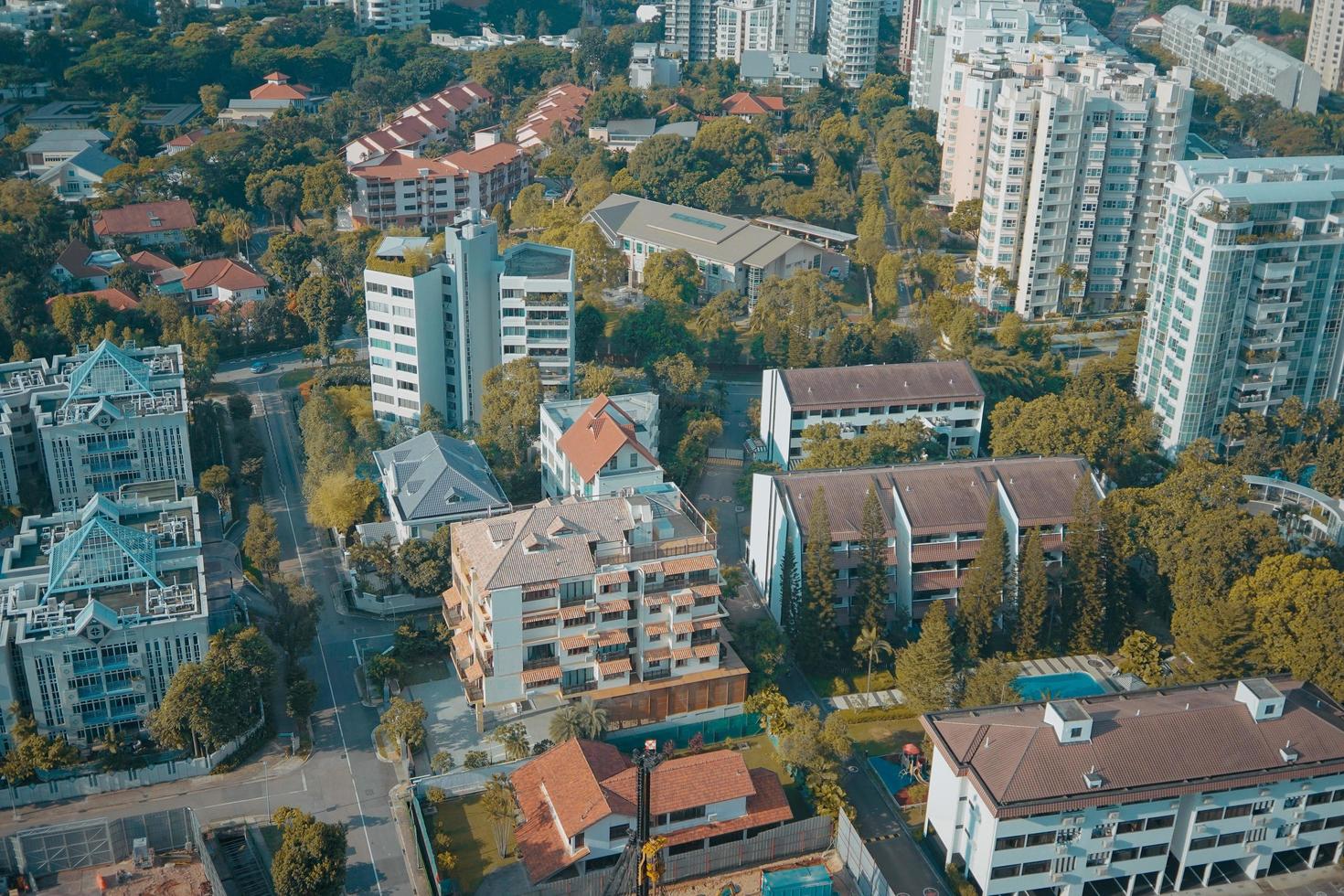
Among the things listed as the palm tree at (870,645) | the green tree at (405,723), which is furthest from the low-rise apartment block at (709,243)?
the green tree at (405,723)

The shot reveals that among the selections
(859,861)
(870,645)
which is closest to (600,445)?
(870,645)

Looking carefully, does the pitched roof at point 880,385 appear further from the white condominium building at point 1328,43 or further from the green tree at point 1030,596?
the white condominium building at point 1328,43

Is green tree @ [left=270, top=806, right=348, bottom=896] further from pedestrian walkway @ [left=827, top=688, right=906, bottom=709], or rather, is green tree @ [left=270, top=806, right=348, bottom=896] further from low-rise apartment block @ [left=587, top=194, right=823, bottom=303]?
low-rise apartment block @ [left=587, top=194, right=823, bottom=303]

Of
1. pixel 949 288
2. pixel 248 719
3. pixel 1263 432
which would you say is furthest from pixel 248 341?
pixel 1263 432

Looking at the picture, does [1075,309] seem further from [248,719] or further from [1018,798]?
[248,719]

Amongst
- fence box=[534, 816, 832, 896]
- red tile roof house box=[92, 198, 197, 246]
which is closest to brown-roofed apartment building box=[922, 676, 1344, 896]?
fence box=[534, 816, 832, 896]
